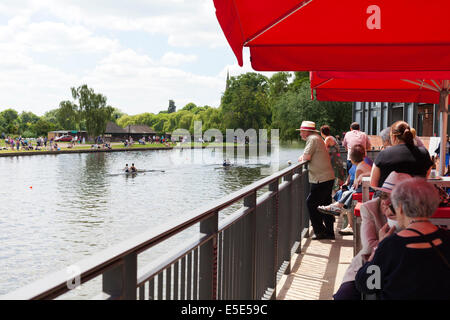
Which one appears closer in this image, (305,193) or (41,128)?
(305,193)

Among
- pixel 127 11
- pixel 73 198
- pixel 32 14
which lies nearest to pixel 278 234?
pixel 73 198

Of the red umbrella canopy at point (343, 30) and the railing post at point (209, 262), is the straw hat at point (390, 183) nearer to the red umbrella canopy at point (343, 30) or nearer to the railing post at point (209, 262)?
the red umbrella canopy at point (343, 30)

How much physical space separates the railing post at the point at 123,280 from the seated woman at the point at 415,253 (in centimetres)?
129

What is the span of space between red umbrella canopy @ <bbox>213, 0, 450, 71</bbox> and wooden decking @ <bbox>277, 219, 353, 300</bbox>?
8.95 ft

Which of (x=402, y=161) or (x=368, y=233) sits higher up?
(x=402, y=161)

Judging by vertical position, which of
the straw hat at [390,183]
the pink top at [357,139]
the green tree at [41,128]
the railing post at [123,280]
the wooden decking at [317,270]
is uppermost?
the green tree at [41,128]

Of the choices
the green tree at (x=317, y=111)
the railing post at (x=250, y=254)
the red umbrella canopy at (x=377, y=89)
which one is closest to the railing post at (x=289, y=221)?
the red umbrella canopy at (x=377, y=89)

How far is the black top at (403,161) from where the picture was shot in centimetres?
474

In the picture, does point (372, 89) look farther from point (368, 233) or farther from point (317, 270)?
point (368, 233)

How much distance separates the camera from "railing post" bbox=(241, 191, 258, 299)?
3.74 metres

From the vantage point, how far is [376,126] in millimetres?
41312

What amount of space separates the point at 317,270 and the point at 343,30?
3.65m

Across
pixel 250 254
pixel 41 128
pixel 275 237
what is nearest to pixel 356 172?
pixel 275 237

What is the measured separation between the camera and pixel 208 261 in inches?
108
